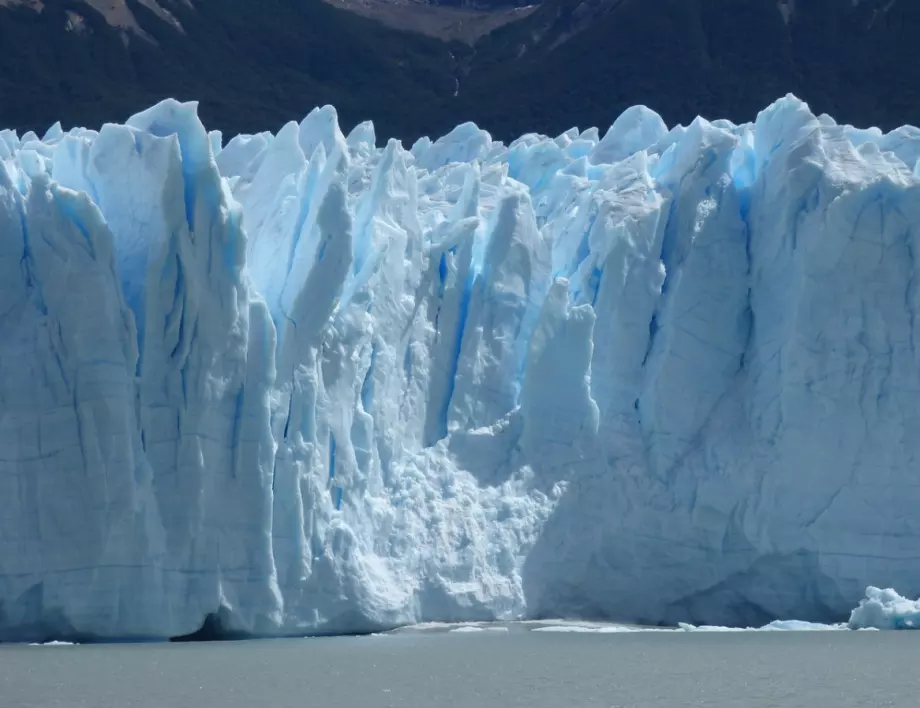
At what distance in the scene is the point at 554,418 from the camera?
19.5m

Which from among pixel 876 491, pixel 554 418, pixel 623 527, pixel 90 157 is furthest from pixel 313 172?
pixel 876 491

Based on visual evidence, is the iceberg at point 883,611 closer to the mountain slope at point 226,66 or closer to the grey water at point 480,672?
the grey water at point 480,672

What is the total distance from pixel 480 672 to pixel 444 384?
18.1 feet

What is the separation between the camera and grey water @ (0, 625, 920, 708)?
12.8m

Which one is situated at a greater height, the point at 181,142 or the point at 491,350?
the point at 181,142

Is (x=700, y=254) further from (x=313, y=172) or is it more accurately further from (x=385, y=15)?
(x=385, y=15)

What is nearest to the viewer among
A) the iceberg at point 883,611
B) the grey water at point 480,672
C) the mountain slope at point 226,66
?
the grey water at point 480,672

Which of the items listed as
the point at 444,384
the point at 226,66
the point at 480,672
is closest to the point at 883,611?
the point at 444,384

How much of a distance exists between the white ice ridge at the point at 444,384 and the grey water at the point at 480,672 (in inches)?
36.5

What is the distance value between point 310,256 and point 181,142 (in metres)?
1.73

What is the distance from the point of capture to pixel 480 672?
578 inches

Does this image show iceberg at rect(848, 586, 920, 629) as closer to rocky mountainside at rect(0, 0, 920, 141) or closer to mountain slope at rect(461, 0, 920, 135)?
rocky mountainside at rect(0, 0, 920, 141)

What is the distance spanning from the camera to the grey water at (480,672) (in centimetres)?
1281

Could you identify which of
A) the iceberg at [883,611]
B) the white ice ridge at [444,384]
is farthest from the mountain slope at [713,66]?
the iceberg at [883,611]
